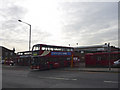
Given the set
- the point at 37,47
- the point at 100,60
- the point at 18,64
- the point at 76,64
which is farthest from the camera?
the point at 18,64

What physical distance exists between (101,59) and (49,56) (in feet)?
27.1

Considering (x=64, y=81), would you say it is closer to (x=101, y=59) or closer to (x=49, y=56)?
(x=49, y=56)

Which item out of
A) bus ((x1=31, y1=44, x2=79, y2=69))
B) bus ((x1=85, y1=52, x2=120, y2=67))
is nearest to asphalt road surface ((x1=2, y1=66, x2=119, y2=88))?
bus ((x1=31, y1=44, x2=79, y2=69))

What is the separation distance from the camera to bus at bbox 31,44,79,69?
66.8 ft

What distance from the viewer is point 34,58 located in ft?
67.5

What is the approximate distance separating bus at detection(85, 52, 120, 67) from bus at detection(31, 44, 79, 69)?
375cm

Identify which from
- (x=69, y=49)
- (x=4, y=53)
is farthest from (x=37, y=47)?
(x=4, y=53)

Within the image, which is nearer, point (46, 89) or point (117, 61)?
point (46, 89)

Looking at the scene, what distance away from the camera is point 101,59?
22.5 m

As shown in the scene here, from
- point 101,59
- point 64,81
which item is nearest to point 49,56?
point 101,59

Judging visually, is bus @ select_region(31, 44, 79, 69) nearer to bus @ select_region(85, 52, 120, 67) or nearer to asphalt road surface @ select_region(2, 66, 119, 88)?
bus @ select_region(85, 52, 120, 67)

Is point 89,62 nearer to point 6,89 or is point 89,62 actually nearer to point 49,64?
point 49,64

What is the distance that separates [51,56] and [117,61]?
9627 mm

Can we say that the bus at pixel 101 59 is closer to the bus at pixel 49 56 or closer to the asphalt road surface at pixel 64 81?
the bus at pixel 49 56
